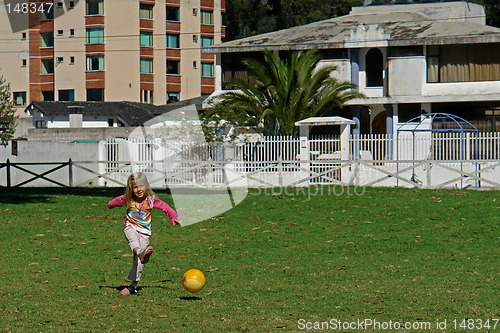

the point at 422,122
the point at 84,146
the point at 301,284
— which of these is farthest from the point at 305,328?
→ the point at 422,122

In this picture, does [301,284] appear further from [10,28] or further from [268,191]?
[10,28]

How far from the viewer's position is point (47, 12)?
6538 centimetres

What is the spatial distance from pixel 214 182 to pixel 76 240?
12.9m

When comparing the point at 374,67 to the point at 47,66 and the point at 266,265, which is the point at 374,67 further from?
the point at 47,66

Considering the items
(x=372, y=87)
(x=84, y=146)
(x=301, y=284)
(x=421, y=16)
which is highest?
(x=421, y=16)

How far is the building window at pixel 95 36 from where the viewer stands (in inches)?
2511

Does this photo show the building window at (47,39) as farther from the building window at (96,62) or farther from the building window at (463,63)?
the building window at (463,63)

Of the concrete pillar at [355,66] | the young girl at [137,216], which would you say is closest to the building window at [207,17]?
the concrete pillar at [355,66]

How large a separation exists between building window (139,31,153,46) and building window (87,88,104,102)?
5438mm

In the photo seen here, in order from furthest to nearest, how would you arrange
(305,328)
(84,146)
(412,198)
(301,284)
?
(84,146), (412,198), (301,284), (305,328)

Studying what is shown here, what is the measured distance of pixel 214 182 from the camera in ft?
95.3

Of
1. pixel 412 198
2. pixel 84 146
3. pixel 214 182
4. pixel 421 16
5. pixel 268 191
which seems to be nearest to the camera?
pixel 412 198

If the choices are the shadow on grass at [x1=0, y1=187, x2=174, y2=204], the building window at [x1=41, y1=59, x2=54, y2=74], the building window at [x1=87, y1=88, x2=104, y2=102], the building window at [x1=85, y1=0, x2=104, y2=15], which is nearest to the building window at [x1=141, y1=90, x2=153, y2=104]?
the building window at [x1=87, y1=88, x2=104, y2=102]

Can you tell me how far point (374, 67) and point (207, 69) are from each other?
110 ft
